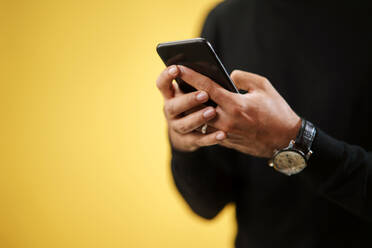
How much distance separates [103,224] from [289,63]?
1.18 meters

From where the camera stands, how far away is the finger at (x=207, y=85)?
1.58 feet

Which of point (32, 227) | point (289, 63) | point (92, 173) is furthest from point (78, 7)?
point (32, 227)

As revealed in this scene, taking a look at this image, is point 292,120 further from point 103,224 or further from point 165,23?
point 103,224

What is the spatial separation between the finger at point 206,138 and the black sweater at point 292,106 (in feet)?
0.36

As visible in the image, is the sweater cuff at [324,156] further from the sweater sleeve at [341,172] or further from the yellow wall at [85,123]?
the yellow wall at [85,123]

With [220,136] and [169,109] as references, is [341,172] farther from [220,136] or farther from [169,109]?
[169,109]

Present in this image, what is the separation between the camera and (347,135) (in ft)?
2.20

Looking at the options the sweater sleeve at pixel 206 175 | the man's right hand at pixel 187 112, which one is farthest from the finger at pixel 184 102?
the sweater sleeve at pixel 206 175

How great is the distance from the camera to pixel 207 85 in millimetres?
485

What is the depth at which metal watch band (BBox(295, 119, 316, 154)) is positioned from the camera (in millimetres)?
488

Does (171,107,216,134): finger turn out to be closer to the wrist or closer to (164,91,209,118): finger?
(164,91,209,118): finger

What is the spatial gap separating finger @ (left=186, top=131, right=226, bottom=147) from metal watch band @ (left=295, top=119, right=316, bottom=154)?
0.15 meters

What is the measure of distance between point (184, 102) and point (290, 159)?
243 mm

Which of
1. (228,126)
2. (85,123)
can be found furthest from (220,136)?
(85,123)
